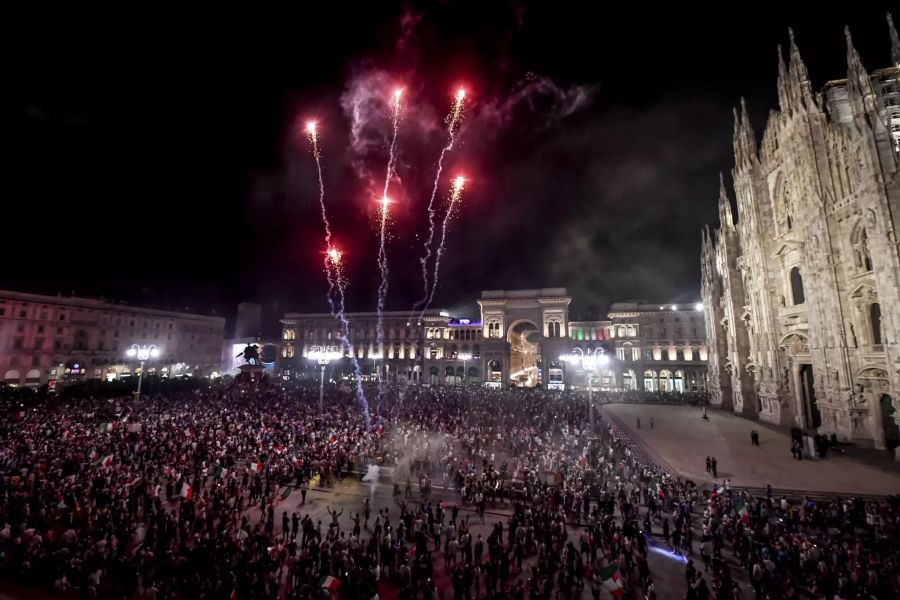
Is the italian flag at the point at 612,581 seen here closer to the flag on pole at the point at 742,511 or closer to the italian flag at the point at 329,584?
the flag on pole at the point at 742,511

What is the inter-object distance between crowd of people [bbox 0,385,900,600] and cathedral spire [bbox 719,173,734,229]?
85.3 feet

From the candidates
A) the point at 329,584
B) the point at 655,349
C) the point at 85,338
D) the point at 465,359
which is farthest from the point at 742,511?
the point at 85,338

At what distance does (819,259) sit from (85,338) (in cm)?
8446

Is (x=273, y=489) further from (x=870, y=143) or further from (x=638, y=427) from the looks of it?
(x=870, y=143)

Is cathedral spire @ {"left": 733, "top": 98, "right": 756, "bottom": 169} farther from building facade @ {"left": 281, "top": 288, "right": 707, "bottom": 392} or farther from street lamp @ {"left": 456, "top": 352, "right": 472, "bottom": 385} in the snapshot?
street lamp @ {"left": 456, "top": 352, "right": 472, "bottom": 385}

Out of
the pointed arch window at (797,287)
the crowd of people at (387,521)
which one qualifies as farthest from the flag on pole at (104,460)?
the pointed arch window at (797,287)

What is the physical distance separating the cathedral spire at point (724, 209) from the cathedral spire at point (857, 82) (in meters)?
14.8

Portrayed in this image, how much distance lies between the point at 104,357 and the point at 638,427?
72741 millimetres

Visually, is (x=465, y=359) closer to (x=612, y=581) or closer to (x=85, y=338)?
(x=612, y=581)

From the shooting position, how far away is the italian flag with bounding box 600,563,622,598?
29.8 ft

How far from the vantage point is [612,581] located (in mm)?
9328

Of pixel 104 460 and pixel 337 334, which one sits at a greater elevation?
pixel 337 334

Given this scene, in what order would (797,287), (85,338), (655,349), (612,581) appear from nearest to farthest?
(612,581) < (797,287) < (655,349) < (85,338)

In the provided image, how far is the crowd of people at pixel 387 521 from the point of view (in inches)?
395
